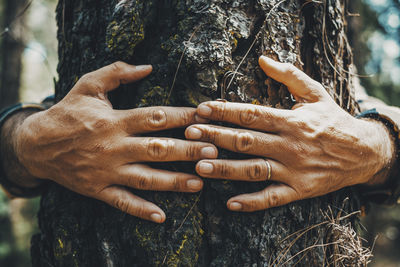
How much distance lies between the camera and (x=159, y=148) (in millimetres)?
1283

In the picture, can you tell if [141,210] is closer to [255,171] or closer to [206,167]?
[206,167]

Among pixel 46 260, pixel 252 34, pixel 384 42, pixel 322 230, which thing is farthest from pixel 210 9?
pixel 384 42

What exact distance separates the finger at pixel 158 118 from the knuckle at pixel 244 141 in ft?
0.63

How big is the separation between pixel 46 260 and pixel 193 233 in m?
1.03

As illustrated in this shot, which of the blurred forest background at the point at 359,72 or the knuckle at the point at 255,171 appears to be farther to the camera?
the blurred forest background at the point at 359,72

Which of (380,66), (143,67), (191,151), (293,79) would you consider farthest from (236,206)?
(380,66)

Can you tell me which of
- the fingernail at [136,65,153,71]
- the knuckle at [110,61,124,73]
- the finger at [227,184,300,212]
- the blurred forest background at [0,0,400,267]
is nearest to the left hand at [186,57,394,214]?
the finger at [227,184,300,212]

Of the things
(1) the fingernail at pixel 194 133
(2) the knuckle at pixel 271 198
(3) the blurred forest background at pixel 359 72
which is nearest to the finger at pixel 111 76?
(1) the fingernail at pixel 194 133

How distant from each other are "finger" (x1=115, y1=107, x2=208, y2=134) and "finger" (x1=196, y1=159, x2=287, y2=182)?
23 centimetres

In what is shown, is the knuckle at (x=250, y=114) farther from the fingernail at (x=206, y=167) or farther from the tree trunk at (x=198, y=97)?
the fingernail at (x=206, y=167)

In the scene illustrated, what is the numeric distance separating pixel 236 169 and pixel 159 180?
15.6 inches

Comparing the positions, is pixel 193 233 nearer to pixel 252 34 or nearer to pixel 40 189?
pixel 252 34

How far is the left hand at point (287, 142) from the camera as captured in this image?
1.27 m

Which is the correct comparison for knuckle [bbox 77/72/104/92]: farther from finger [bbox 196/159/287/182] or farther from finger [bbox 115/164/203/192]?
finger [bbox 196/159/287/182]
